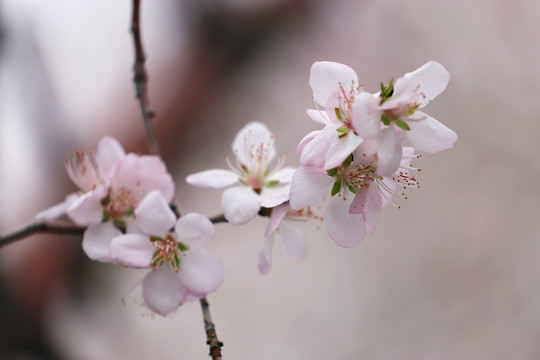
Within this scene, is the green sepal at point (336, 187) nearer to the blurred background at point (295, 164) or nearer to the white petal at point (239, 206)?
the white petal at point (239, 206)

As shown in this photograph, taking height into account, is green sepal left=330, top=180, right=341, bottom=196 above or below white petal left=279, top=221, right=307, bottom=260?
below

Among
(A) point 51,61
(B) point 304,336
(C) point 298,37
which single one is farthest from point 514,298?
(A) point 51,61

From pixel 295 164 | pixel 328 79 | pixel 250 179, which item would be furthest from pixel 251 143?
pixel 295 164

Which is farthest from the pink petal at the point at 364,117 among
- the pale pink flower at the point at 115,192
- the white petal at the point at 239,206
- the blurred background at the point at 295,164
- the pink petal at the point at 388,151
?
the blurred background at the point at 295,164

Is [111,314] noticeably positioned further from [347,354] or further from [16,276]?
[347,354]

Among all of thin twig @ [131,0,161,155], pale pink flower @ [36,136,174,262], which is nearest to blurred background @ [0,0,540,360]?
thin twig @ [131,0,161,155]

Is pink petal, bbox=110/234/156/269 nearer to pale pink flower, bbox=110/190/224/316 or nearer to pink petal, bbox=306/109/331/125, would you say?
pale pink flower, bbox=110/190/224/316
